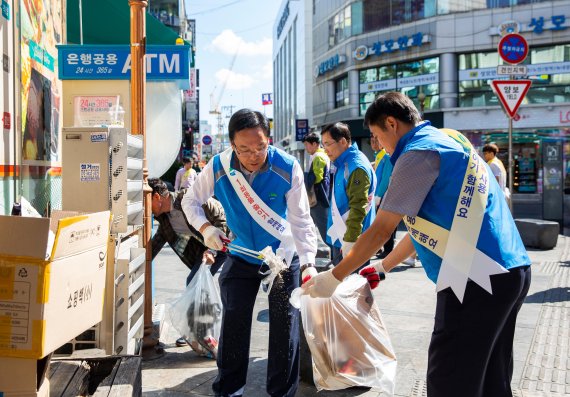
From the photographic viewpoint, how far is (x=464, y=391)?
239 centimetres

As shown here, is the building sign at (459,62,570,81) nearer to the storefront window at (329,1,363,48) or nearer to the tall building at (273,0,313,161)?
the storefront window at (329,1,363,48)

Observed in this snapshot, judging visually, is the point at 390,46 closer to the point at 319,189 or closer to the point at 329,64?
the point at 329,64

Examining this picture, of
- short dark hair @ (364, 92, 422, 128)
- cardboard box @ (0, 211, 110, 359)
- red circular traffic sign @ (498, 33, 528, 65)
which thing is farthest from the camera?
red circular traffic sign @ (498, 33, 528, 65)

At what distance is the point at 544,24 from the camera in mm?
26297

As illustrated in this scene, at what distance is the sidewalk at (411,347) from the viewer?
399 cm

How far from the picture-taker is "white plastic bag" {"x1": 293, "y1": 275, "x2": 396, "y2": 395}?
3.44 metres

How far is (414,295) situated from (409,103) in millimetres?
4450

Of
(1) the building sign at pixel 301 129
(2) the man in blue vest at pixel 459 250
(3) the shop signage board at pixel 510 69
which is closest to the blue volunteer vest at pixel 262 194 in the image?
(2) the man in blue vest at pixel 459 250

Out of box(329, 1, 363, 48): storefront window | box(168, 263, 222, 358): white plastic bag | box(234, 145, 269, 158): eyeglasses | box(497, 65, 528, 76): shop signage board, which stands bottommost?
box(168, 263, 222, 358): white plastic bag

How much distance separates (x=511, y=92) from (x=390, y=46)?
21.5 metres

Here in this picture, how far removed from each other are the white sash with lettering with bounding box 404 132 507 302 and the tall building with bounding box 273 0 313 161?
30.4 meters

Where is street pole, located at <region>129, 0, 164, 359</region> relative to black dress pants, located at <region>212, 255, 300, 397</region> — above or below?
above

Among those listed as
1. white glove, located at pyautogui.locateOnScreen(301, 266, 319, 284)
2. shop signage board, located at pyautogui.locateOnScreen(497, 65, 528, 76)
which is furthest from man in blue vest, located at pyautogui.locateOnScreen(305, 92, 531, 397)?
shop signage board, located at pyautogui.locateOnScreen(497, 65, 528, 76)

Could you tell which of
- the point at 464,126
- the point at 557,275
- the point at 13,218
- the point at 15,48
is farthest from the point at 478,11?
the point at 13,218
